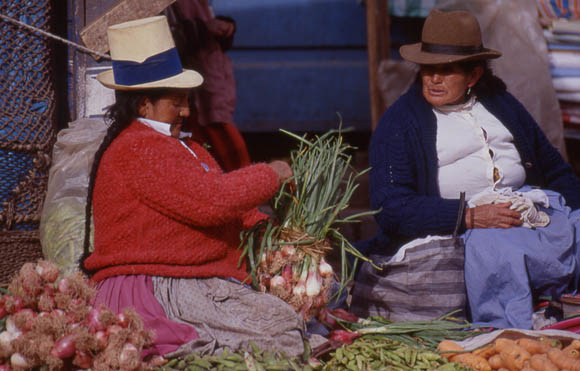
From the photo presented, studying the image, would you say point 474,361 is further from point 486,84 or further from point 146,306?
point 486,84

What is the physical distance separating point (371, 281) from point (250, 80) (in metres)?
3.58

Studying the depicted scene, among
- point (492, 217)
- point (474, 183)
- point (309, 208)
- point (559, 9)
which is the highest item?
point (559, 9)

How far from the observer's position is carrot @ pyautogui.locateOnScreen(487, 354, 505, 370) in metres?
3.18

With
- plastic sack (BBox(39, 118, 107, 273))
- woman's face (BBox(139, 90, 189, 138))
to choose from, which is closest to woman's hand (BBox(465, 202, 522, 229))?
woman's face (BBox(139, 90, 189, 138))

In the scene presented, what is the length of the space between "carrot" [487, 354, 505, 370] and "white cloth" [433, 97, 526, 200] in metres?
1.03

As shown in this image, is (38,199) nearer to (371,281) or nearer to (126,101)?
(126,101)

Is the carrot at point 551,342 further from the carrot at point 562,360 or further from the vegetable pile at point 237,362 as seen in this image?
the vegetable pile at point 237,362

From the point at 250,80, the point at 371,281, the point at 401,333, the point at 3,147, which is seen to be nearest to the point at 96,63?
the point at 3,147

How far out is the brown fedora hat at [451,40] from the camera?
3867 mm

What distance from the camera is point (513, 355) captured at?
313 cm

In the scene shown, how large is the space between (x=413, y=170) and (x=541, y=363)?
1290 millimetres

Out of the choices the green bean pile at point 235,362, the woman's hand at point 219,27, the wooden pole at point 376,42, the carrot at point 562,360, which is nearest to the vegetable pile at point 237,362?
the green bean pile at point 235,362

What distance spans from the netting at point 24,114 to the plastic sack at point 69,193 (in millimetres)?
128

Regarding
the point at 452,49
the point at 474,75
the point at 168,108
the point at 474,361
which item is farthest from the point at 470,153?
the point at 168,108
